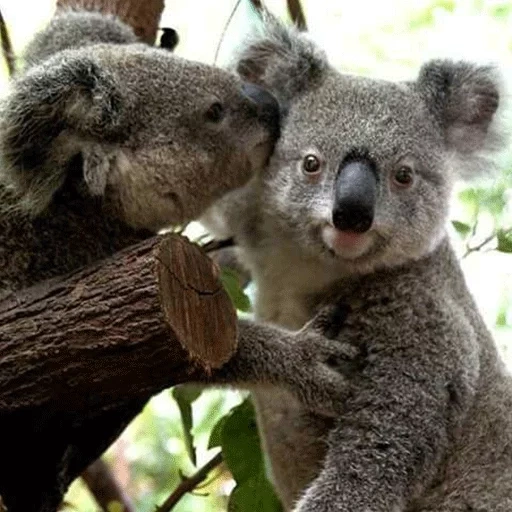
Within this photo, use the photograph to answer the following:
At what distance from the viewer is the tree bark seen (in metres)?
2.55

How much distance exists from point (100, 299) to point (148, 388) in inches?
10.2

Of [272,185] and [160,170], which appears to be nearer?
[160,170]

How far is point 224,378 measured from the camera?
9.93 ft

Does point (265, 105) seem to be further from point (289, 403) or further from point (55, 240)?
point (289, 403)

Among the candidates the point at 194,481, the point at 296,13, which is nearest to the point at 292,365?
the point at 194,481

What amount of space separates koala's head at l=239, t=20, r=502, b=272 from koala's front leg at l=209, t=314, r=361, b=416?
0.96ft

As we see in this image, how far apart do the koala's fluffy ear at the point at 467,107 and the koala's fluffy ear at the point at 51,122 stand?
1117mm

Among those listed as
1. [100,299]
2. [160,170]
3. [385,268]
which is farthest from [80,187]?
[385,268]

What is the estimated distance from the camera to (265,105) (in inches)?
132

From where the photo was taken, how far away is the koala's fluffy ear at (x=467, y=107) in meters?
3.59

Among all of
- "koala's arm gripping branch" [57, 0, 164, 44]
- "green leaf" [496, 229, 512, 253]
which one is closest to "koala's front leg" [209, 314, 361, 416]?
"green leaf" [496, 229, 512, 253]

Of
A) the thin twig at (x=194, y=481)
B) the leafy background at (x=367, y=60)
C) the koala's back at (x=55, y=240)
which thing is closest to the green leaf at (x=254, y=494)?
the leafy background at (x=367, y=60)

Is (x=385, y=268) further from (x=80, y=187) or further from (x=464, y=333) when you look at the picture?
(x=80, y=187)

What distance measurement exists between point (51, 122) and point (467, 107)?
1.47 meters
